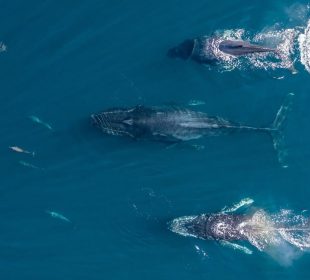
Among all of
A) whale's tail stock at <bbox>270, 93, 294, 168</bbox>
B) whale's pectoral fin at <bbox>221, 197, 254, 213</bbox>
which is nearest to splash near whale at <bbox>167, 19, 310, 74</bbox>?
whale's tail stock at <bbox>270, 93, 294, 168</bbox>

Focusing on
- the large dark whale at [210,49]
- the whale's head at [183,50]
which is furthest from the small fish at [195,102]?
the whale's head at [183,50]

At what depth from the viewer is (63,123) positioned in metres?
25.6

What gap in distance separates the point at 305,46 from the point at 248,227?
295 inches

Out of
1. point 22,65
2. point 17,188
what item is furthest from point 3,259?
point 22,65

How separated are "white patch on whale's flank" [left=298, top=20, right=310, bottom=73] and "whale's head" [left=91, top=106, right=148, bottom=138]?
21.8 ft

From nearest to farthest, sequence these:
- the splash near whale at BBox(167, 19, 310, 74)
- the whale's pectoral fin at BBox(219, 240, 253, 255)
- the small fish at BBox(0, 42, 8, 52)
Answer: the splash near whale at BBox(167, 19, 310, 74) < the small fish at BBox(0, 42, 8, 52) < the whale's pectoral fin at BBox(219, 240, 253, 255)

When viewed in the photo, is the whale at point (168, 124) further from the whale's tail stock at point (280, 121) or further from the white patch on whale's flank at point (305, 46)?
the white patch on whale's flank at point (305, 46)

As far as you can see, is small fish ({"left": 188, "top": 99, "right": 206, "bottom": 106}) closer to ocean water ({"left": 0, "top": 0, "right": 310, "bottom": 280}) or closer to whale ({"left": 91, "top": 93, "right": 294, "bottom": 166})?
ocean water ({"left": 0, "top": 0, "right": 310, "bottom": 280})

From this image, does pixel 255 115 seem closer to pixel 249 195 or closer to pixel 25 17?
pixel 249 195

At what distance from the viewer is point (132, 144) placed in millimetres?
25641

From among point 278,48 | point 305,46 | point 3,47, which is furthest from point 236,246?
point 3,47

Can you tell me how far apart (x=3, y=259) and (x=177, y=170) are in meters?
7.87

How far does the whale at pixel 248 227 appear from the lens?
2606 cm

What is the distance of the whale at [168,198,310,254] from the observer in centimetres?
2606
